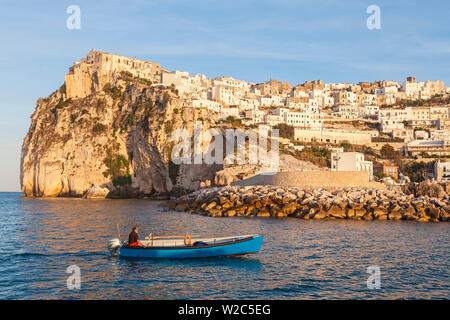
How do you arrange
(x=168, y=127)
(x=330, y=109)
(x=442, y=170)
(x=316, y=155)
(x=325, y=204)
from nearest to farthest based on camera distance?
(x=325, y=204), (x=442, y=170), (x=168, y=127), (x=316, y=155), (x=330, y=109)

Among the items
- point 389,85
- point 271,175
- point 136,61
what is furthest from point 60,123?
point 389,85

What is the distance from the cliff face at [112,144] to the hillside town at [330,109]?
4533mm

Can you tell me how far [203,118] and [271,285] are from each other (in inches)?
2150

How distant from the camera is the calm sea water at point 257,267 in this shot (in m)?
12.2

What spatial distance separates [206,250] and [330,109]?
322 feet

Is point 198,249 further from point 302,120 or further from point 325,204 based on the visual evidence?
point 302,120

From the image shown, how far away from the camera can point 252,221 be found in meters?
28.5

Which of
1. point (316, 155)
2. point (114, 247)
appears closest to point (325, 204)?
point (114, 247)

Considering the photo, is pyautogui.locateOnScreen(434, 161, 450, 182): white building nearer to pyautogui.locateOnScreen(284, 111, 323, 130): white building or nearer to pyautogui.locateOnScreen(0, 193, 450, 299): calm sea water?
pyautogui.locateOnScreen(284, 111, 323, 130): white building

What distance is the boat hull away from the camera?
647 inches

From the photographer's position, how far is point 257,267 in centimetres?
1523

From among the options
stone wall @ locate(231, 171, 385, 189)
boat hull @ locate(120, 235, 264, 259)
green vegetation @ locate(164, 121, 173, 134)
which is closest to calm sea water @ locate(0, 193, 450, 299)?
boat hull @ locate(120, 235, 264, 259)

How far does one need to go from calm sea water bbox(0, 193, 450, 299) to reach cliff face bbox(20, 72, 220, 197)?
38.4 m
